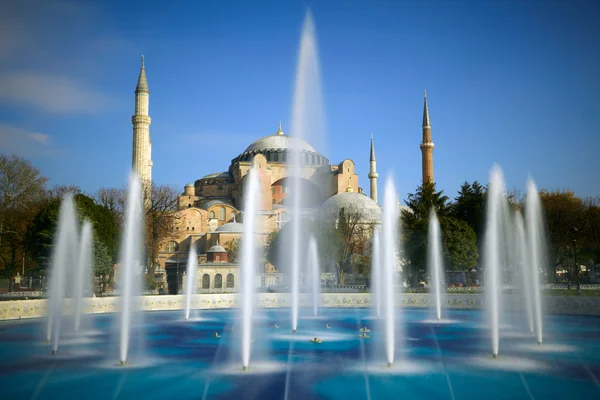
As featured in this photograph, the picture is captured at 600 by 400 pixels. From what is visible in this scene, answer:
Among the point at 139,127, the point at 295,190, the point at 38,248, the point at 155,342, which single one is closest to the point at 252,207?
the point at 295,190

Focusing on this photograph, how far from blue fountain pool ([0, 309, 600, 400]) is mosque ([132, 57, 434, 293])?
16.6 meters

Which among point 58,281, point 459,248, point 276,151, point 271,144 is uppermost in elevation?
point 271,144

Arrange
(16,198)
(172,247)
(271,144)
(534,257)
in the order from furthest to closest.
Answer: (271,144) < (172,247) < (16,198) < (534,257)

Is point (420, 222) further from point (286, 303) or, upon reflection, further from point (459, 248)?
point (286, 303)

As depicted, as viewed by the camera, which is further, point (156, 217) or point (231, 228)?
point (231, 228)

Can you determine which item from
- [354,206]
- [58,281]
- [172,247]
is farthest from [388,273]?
[172,247]

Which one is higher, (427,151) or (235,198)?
(427,151)

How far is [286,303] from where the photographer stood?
22.8 m

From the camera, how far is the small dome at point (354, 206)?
4822 centimetres

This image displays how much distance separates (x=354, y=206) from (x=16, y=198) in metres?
25.9

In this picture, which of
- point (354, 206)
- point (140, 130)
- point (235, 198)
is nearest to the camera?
point (140, 130)

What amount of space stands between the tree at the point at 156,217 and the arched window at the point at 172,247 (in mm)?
11707

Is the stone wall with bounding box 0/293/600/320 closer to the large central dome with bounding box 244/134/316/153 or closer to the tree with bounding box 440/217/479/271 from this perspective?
the tree with bounding box 440/217/479/271

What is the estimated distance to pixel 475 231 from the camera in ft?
105
